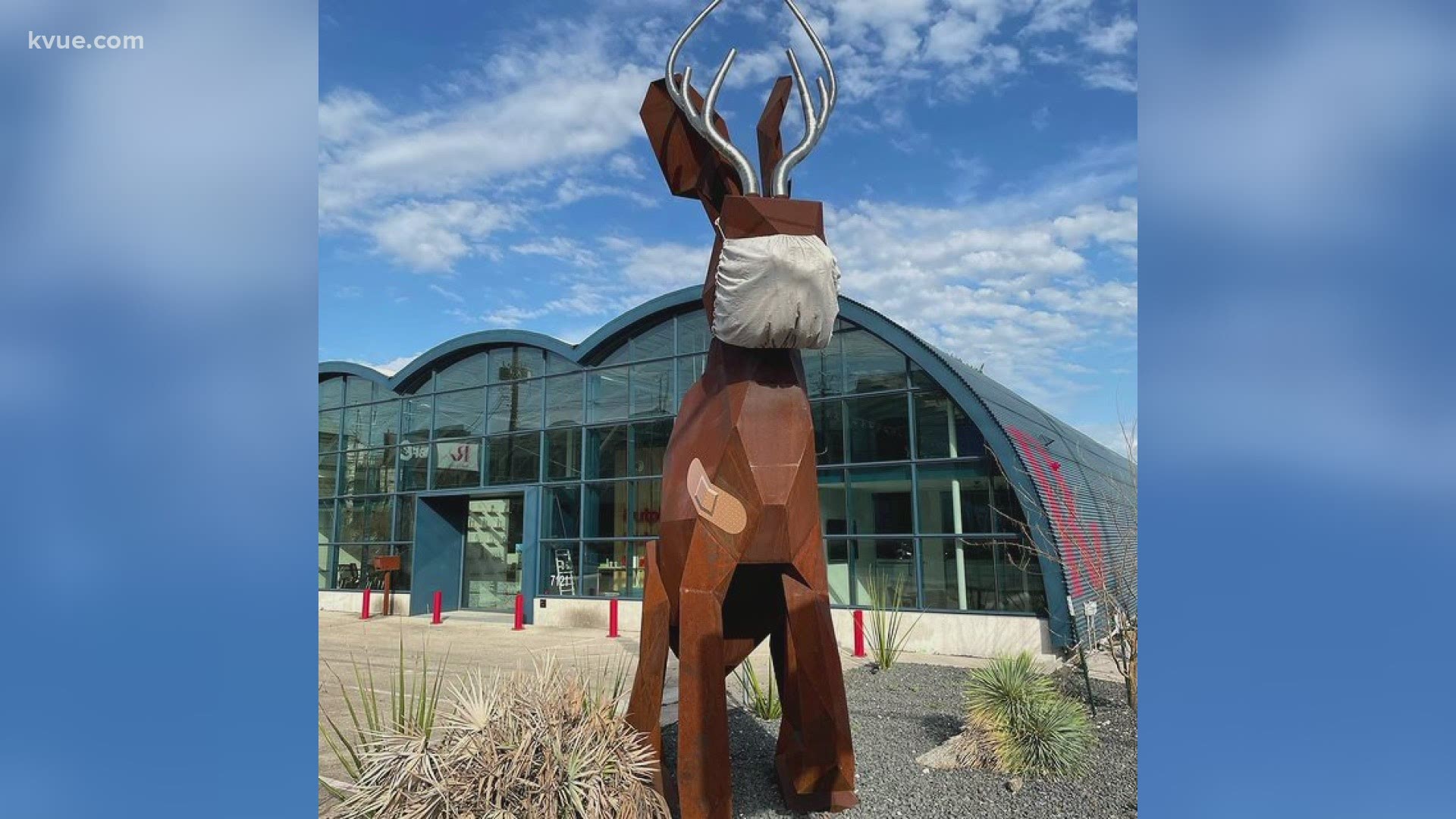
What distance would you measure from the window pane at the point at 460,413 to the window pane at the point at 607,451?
10.7ft

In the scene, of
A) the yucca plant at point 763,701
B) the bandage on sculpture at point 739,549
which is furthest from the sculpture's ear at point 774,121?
the yucca plant at point 763,701

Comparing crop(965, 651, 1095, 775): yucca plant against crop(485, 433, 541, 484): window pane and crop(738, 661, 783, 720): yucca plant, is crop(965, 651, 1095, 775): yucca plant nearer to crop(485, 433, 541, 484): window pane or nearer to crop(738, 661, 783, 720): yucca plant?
crop(738, 661, 783, 720): yucca plant

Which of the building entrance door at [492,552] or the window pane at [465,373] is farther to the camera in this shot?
the building entrance door at [492,552]

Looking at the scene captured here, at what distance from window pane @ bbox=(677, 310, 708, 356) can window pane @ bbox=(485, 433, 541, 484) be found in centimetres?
418

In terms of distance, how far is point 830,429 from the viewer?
14.9 meters

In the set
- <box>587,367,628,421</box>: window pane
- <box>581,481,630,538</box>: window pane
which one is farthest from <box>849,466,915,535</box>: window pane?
<box>587,367,628,421</box>: window pane

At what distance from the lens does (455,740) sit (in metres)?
4.36

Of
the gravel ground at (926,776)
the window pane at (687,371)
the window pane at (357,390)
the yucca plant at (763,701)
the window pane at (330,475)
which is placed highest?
the window pane at (357,390)

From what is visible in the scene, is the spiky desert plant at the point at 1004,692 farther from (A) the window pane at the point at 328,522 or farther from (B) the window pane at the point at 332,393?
(B) the window pane at the point at 332,393

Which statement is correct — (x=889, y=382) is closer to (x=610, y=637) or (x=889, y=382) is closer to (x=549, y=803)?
(x=610, y=637)

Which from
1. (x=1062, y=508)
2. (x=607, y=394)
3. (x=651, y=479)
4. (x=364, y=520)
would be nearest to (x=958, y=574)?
(x=1062, y=508)

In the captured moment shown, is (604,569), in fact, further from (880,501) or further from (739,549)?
(739,549)

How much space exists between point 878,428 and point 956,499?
1.75 metres

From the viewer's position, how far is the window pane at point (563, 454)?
18.0 m
